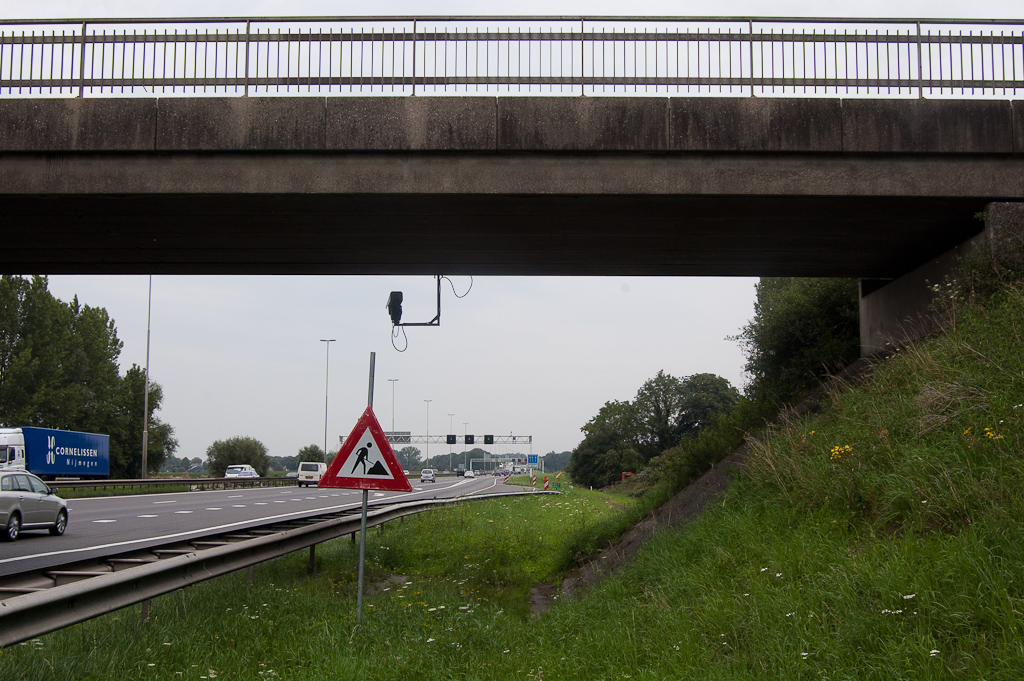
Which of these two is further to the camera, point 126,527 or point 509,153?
point 126,527

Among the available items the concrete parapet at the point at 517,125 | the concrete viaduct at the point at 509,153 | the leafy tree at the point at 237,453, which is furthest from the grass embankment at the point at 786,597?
the leafy tree at the point at 237,453

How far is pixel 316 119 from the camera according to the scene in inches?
408

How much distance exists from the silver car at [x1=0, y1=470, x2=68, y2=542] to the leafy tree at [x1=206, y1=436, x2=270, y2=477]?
67454 mm

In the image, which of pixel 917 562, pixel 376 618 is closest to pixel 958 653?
pixel 917 562

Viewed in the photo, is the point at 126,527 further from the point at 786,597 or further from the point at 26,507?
the point at 786,597

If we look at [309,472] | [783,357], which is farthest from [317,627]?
[309,472]

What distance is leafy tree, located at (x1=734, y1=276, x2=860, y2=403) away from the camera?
49.9ft

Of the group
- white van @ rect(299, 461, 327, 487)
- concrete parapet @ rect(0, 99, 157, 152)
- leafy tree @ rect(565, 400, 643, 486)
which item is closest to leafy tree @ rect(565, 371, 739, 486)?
leafy tree @ rect(565, 400, 643, 486)

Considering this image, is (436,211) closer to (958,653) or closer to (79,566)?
(79,566)

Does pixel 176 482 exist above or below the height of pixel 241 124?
below

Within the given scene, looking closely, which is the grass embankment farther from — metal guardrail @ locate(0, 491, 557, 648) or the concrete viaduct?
the concrete viaduct

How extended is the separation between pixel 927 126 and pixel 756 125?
2172 mm

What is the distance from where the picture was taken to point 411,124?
408 inches

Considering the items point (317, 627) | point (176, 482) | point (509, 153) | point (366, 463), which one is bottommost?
point (176, 482)
